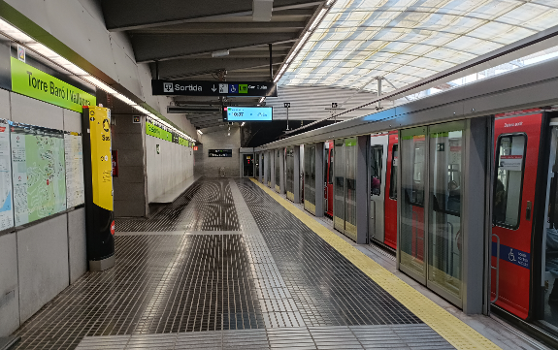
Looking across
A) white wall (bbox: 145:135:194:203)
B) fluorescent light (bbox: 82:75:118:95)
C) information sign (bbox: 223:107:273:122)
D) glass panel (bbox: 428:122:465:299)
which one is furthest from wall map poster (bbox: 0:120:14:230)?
information sign (bbox: 223:107:273:122)

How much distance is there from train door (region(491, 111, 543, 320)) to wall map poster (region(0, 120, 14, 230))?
4565mm

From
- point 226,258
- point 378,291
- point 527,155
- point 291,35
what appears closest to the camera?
point 527,155

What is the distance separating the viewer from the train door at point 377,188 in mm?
7086

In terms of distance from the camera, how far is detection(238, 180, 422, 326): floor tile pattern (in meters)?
3.72

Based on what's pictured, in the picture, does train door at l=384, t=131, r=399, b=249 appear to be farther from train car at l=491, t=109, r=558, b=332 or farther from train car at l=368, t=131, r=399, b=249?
train car at l=491, t=109, r=558, b=332

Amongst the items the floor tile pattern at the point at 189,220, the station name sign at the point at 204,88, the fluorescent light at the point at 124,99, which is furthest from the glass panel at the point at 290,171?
the fluorescent light at the point at 124,99

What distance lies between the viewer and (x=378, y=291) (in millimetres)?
4430

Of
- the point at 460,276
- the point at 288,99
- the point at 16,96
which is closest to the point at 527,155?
the point at 460,276

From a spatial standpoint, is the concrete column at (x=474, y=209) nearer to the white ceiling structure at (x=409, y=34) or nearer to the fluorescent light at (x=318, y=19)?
the fluorescent light at (x=318, y=19)

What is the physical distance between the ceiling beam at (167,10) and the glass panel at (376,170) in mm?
3070

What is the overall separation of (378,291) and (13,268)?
3.64 metres

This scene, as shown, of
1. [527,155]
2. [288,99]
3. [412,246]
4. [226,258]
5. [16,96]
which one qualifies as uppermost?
[288,99]

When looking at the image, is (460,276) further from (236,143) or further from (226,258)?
(236,143)

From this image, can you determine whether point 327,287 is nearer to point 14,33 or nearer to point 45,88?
point 45,88
